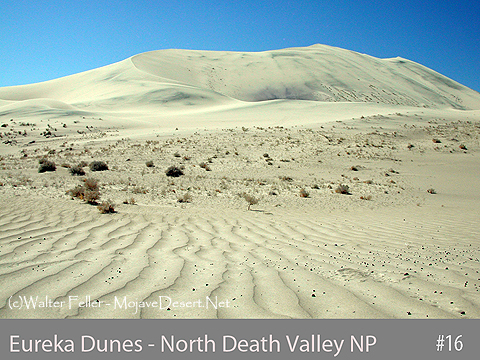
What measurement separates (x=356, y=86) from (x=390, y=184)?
64.2 metres

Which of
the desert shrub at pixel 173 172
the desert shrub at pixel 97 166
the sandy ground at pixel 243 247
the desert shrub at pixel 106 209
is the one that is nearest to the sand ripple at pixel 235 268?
the sandy ground at pixel 243 247

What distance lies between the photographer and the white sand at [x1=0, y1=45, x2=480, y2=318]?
3105 mm

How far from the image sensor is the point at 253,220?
7.65m

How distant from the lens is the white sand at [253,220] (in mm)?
3105

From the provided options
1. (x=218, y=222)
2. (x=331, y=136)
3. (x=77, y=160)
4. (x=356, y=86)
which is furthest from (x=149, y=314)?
(x=356, y=86)

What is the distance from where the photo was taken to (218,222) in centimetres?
718
